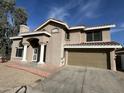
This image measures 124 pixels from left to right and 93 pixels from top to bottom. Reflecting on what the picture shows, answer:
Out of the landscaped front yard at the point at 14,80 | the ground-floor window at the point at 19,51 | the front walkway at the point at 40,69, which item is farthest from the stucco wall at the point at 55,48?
the ground-floor window at the point at 19,51

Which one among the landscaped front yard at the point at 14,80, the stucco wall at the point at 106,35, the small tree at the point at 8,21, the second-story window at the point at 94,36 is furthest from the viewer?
the small tree at the point at 8,21

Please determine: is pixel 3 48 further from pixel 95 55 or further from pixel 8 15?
pixel 95 55

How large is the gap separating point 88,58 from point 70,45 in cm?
321

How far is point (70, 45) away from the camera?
16312 mm

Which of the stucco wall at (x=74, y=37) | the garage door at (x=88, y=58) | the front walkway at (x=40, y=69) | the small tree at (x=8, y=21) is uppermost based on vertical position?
the small tree at (x=8, y=21)

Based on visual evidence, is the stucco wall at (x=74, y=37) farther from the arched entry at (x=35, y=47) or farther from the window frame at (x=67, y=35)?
the arched entry at (x=35, y=47)

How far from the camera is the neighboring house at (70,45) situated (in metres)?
14.5

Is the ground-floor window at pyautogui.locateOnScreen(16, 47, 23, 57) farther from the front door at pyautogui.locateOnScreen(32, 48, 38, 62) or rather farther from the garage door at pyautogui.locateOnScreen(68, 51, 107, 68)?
the garage door at pyautogui.locateOnScreen(68, 51, 107, 68)

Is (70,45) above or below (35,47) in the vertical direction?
above

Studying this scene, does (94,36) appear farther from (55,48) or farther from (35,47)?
(35,47)

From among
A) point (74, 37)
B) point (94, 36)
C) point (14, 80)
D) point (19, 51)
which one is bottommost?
point (14, 80)

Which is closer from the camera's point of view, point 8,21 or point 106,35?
point 106,35

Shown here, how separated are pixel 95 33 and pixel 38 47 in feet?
30.9

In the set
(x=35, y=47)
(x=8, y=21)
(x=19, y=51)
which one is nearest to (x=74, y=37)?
(x=35, y=47)
